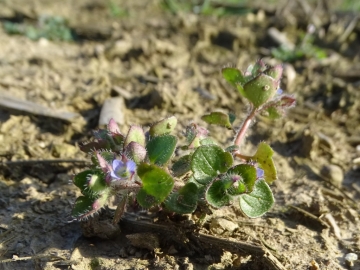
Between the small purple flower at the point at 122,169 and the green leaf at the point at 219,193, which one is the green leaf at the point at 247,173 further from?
the small purple flower at the point at 122,169

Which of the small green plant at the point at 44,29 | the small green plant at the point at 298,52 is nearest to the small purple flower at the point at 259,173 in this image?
the small green plant at the point at 298,52

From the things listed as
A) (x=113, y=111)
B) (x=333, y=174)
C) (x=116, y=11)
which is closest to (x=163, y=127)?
(x=113, y=111)

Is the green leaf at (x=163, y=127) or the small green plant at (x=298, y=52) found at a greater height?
the small green plant at (x=298, y=52)

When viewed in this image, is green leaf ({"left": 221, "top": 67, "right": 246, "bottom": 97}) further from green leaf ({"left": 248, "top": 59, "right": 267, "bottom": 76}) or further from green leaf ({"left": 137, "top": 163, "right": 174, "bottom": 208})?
green leaf ({"left": 137, "top": 163, "right": 174, "bottom": 208})

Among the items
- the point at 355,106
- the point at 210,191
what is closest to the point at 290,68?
the point at 355,106

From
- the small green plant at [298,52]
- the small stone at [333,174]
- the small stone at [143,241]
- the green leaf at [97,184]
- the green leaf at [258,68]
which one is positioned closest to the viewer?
the green leaf at [97,184]

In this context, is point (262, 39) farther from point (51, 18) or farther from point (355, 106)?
point (51, 18)
